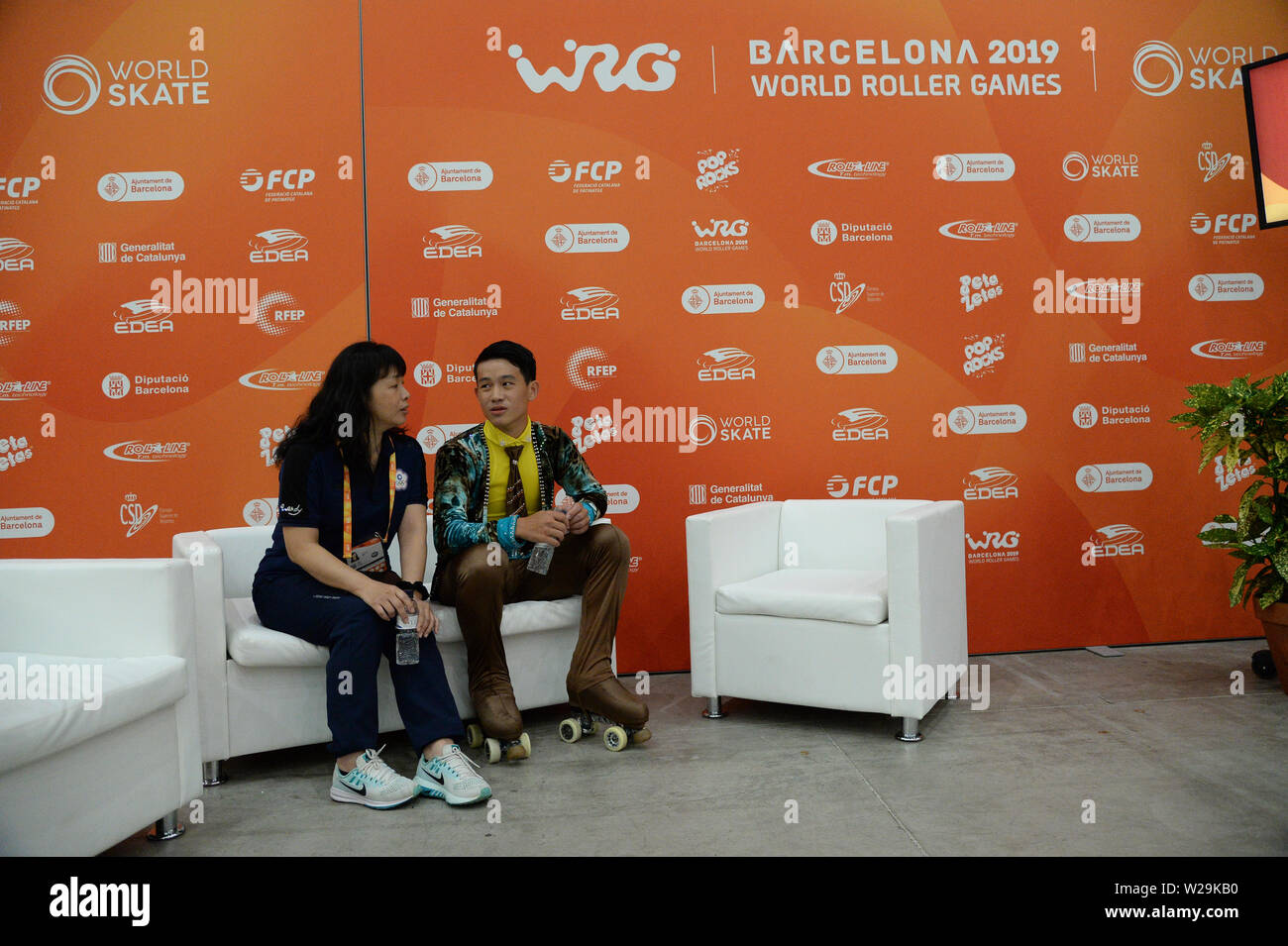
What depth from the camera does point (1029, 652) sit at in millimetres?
3879

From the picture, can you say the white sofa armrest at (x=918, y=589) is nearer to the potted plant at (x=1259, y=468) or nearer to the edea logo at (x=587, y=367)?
the potted plant at (x=1259, y=468)

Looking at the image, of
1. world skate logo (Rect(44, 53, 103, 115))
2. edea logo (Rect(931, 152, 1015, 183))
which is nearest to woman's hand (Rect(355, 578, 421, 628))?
world skate logo (Rect(44, 53, 103, 115))

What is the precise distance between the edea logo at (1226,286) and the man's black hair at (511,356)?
300 cm

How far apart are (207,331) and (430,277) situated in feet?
3.06

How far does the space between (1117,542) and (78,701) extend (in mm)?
3872

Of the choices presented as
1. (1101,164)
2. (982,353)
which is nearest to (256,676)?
(982,353)

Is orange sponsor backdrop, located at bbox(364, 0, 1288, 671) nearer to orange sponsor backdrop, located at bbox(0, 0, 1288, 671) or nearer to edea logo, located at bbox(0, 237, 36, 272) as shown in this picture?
orange sponsor backdrop, located at bbox(0, 0, 1288, 671)

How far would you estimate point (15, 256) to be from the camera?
3619 millimetres

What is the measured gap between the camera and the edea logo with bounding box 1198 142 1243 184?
12.9ft

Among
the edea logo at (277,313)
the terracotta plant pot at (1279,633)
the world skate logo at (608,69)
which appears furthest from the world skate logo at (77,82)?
the terracotta plant pot at (1279,633)

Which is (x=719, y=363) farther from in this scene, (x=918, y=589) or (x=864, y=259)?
(x=918, y=589)

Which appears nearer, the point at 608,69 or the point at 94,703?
the point at 94,703

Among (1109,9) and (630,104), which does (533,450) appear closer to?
(630,104)

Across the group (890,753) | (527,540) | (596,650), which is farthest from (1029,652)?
(527,540)
